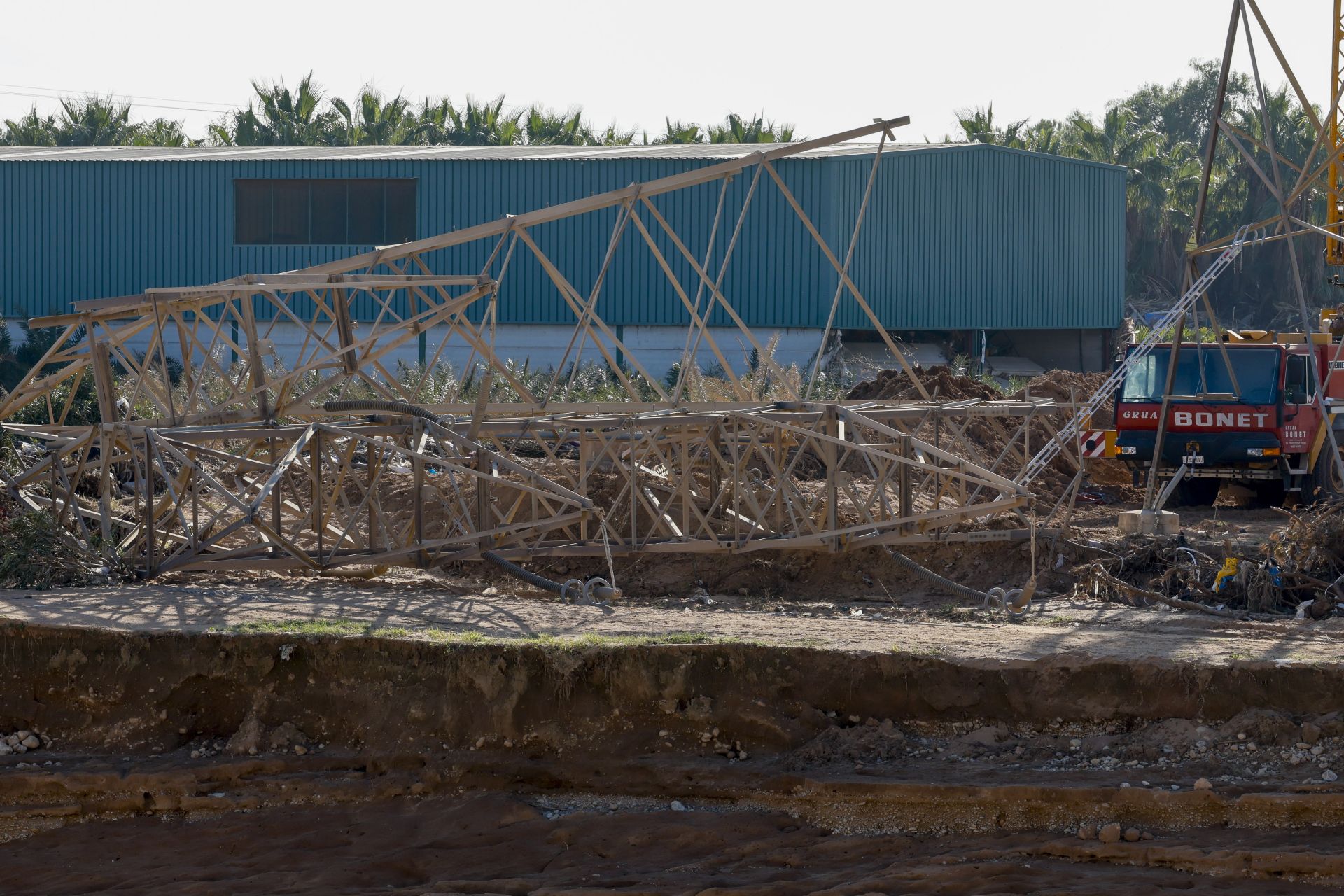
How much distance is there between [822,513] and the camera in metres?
12.6

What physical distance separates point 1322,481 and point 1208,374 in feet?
5.95

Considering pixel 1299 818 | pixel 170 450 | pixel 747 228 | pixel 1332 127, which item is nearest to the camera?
pixel 1299 818

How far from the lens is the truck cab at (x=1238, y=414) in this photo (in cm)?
1518

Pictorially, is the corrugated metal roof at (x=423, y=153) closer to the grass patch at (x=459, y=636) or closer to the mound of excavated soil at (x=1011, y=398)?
the mound of excavated soil at (x=1011, y=398)

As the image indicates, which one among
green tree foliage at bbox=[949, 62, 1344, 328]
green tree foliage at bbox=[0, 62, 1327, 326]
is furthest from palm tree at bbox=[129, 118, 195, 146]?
green tree foliage at bbox=[949, 62, 1344, 328]

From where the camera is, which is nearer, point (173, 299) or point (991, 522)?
point (173, 299)

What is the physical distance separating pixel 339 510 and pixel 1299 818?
989 centimetres

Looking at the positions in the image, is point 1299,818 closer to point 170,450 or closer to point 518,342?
point 170,450

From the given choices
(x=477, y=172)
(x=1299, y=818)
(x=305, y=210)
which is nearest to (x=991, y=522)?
(x=1299, y=818)

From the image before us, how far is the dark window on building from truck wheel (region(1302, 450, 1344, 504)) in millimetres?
18487

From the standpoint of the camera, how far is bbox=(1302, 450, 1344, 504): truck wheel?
14941 millimetres

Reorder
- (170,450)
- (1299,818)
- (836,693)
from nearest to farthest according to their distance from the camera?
(1299,818), (836,693), (170,450)

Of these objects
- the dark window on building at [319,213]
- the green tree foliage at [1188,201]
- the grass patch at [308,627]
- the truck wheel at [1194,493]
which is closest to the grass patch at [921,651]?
the grass patch at [308,627]

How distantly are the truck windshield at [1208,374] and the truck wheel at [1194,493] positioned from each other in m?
1.74
